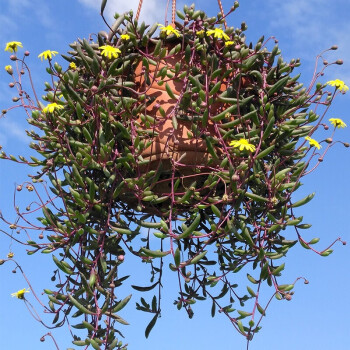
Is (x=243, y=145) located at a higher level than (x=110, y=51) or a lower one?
lower

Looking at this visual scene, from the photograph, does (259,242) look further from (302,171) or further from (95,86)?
(95,86)

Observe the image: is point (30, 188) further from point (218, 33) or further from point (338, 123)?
point (338, 123)

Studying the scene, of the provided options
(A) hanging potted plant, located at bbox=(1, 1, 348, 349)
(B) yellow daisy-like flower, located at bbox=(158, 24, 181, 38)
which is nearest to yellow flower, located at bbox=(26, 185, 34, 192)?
(A) hanging potted plant, located at bbox=(1, 1, 348, 349)

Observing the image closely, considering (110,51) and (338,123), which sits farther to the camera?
(338,123)

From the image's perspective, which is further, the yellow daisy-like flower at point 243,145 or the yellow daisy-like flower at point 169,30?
the yellow daisy-like flower at point 169,30

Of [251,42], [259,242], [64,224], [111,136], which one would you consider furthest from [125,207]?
[251,42]

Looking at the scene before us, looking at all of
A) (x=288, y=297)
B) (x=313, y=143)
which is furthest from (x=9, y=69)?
(x=288, y=297)

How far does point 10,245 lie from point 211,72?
0.88 metres

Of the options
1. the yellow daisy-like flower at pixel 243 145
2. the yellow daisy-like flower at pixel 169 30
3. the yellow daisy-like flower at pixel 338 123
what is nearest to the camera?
the yellow daisy-like flower at pixel 243 145

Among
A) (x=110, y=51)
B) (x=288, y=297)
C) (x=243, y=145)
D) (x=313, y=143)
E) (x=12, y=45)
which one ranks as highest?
(x=12, y=45)

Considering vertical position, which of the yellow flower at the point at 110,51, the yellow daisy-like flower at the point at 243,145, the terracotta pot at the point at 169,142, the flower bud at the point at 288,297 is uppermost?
the yellow flower at the point at 110,51

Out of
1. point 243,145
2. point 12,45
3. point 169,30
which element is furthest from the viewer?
point 12,45

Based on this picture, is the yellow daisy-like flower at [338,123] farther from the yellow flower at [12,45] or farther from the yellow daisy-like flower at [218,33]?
the yellow flower at [12,45]

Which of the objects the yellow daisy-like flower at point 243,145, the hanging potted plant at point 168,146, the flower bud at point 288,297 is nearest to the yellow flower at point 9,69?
the hanging potted plant at point 168,146
